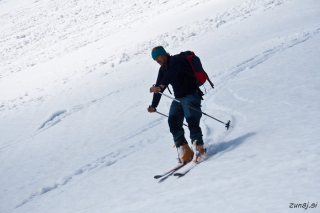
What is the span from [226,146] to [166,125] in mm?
2397

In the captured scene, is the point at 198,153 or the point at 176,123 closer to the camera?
the point at 198,153

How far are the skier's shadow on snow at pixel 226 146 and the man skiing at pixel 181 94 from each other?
26 cm

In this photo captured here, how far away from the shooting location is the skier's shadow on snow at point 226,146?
4.50 metres

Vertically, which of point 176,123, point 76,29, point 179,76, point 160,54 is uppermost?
point 76,29

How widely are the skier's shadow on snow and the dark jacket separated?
37.3 inches

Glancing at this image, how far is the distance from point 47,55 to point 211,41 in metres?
13.9

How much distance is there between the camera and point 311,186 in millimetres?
2547

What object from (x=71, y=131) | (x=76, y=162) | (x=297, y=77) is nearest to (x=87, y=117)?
(x=71, y=131)

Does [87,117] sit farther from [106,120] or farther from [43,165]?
[43,165]

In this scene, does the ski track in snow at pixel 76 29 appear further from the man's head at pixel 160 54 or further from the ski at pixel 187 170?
the ski at pixel 187 170

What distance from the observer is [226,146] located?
4660 mm

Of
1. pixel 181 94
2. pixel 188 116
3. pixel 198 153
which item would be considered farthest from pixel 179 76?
pixel 198 153

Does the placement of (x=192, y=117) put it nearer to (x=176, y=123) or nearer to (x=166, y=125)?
(x=176, y=123)

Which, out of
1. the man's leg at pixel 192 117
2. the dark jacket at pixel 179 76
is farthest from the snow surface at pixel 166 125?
the dark jacket at pixel 179 76
